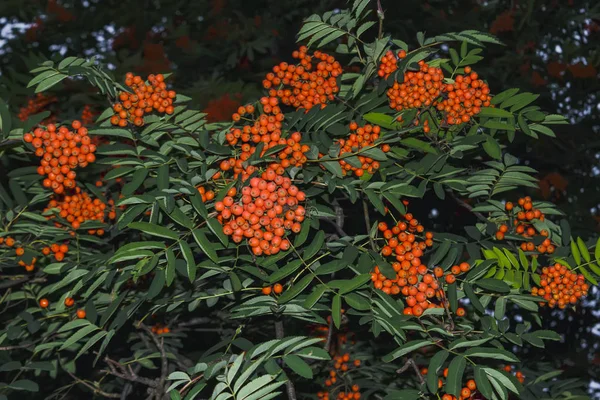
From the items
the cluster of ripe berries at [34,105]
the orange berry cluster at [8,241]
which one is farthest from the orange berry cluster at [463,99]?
the cluster of ripe berries at [34,105]

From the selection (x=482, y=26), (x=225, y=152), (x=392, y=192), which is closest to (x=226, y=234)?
(x=225, y=152)

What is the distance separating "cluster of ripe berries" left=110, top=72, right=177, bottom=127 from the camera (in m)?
2.76

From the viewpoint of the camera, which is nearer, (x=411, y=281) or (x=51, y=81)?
(x=411, y=281)

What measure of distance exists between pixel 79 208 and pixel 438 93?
5.41ft

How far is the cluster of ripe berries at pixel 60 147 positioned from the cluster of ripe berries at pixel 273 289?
843 millimetres

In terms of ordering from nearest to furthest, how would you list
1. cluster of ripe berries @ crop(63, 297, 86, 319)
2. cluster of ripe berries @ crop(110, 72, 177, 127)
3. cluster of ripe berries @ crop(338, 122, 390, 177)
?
1. cluster of ripe berries @ crop(338, 122, 390, 177)
2. cluster of ripe berries @ crop(110, 72, 177, 127)
3. cluster of ripe berries @ crop(63, 297, 86, 319)

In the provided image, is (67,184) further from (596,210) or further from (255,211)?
(596,210)

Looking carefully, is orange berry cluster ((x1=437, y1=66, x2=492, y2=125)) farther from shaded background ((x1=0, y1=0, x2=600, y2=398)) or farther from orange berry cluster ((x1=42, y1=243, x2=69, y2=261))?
shaded background ((x1=0, y1=0, x2=600, y2=398))

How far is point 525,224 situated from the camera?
10.2 feet

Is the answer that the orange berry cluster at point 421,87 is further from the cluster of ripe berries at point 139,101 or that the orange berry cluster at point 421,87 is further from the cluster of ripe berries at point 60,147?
the cluster of ripe berries at point 60,147

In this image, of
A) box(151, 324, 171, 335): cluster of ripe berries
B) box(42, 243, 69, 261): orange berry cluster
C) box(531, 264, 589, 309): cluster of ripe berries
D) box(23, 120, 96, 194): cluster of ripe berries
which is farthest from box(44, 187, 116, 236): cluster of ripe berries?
box(531, 264, 589, 309): cluster of ripe berries

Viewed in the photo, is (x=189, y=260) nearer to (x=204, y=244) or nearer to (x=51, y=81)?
(x=204, y=244)

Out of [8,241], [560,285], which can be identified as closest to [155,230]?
[8,241]

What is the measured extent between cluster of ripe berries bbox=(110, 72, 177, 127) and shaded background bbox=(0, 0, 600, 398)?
7.11 feet
